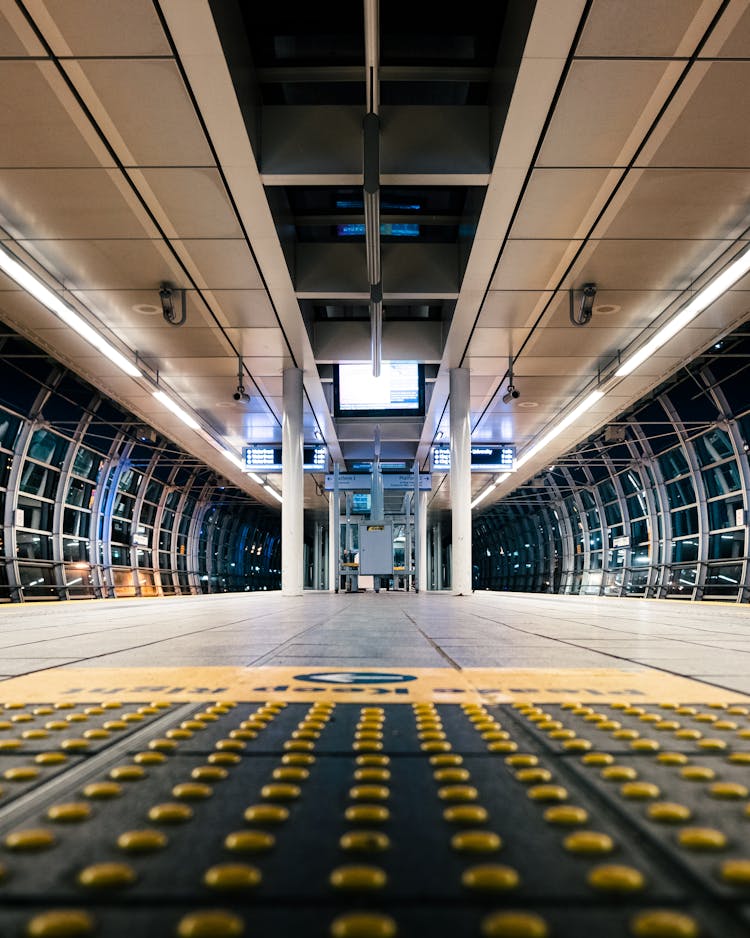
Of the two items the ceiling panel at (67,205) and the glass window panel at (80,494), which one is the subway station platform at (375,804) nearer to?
the ceiling panel at (67,205)

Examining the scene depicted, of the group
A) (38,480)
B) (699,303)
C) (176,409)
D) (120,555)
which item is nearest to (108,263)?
(176,409)

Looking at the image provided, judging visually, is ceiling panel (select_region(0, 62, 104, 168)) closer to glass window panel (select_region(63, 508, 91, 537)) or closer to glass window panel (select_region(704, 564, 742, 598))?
glass window panel (select_region(63, 508, 91, 537))

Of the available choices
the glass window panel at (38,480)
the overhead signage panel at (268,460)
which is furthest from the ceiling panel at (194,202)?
the overhead signage panel at (268,460)

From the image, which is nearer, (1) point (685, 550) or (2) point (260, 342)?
(2) point (260, 342)

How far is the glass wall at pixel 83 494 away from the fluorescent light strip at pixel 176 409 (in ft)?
7.50

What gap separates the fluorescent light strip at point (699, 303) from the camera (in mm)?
8312

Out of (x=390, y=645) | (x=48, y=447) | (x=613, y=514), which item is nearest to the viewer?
(x=390, y=645)

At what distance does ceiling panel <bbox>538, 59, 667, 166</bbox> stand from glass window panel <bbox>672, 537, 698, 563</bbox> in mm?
15761

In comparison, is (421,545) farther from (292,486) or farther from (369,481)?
(292,486)

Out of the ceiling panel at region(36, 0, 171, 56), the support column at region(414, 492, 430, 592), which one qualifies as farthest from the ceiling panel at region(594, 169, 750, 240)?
the support column at region(414, 492, 430, 592)

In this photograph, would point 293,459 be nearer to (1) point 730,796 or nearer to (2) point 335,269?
(2) point 335,269

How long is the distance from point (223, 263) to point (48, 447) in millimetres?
10273

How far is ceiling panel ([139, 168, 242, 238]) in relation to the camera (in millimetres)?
7469

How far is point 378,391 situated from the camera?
14508mm
